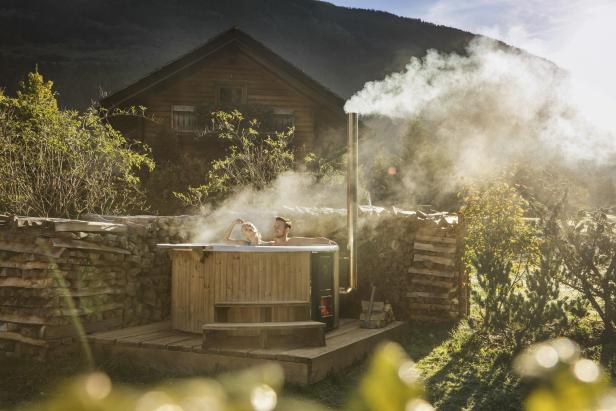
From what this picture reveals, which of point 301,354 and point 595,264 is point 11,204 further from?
point 595,264

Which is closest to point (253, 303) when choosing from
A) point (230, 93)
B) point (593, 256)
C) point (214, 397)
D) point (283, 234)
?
point (283, 234)

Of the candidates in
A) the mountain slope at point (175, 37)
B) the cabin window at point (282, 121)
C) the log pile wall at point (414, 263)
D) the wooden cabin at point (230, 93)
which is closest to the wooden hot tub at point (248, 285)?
the log pile wall at point (414, 263)

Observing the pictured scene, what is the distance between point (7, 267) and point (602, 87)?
35.4 feet

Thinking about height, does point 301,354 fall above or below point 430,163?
below

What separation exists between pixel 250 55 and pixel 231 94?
4.24 feet

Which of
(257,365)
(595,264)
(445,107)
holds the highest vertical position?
(445,107)

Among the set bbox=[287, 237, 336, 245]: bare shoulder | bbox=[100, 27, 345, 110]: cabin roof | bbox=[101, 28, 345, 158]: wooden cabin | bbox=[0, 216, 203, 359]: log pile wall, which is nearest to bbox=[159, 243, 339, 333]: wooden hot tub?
bbox=[0, 216, 203, 359]: log pile wall

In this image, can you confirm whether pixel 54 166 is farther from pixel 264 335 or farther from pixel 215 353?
pixel 264 335

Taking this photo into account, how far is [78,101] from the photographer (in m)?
62.9

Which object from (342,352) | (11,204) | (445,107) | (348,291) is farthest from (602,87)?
(445,107)

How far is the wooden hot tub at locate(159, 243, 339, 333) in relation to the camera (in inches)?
286

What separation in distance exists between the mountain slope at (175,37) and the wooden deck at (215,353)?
59.0 meters

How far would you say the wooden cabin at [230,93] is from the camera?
1800cm

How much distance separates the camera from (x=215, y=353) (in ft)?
21.6
